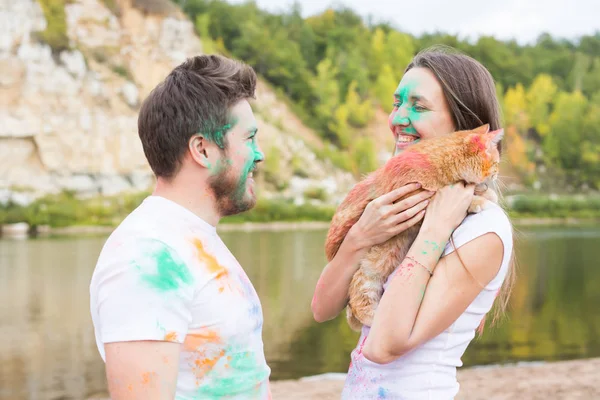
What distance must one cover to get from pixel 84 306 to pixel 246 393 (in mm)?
12693

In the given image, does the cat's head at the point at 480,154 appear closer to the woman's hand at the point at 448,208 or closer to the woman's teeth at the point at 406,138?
the woman's hand at the point at 448,208

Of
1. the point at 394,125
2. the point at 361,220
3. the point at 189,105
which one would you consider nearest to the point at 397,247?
the point at 361,220

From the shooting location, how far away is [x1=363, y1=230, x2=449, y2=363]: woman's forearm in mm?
1857

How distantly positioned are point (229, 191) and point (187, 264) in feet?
0.89

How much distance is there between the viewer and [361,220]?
2.12 metres

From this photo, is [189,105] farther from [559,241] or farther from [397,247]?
[559,241]

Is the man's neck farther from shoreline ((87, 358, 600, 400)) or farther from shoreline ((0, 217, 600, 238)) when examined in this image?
shoreline ((0, 217, 600, 238))

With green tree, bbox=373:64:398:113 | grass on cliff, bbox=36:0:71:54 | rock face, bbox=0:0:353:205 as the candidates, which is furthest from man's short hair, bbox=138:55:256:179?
green tree, bbox=373:64:398:113

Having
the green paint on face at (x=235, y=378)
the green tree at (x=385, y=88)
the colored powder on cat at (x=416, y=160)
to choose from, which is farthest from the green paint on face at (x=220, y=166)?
the green tree at (x=385, y=88)

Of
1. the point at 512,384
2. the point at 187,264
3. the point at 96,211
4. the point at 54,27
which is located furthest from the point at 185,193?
the point at 54,27

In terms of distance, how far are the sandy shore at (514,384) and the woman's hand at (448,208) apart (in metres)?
4.88

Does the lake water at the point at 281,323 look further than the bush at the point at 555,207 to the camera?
No

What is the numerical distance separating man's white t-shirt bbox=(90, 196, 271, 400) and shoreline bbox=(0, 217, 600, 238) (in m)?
32.2

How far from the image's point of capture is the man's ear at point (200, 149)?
174 centimetres
